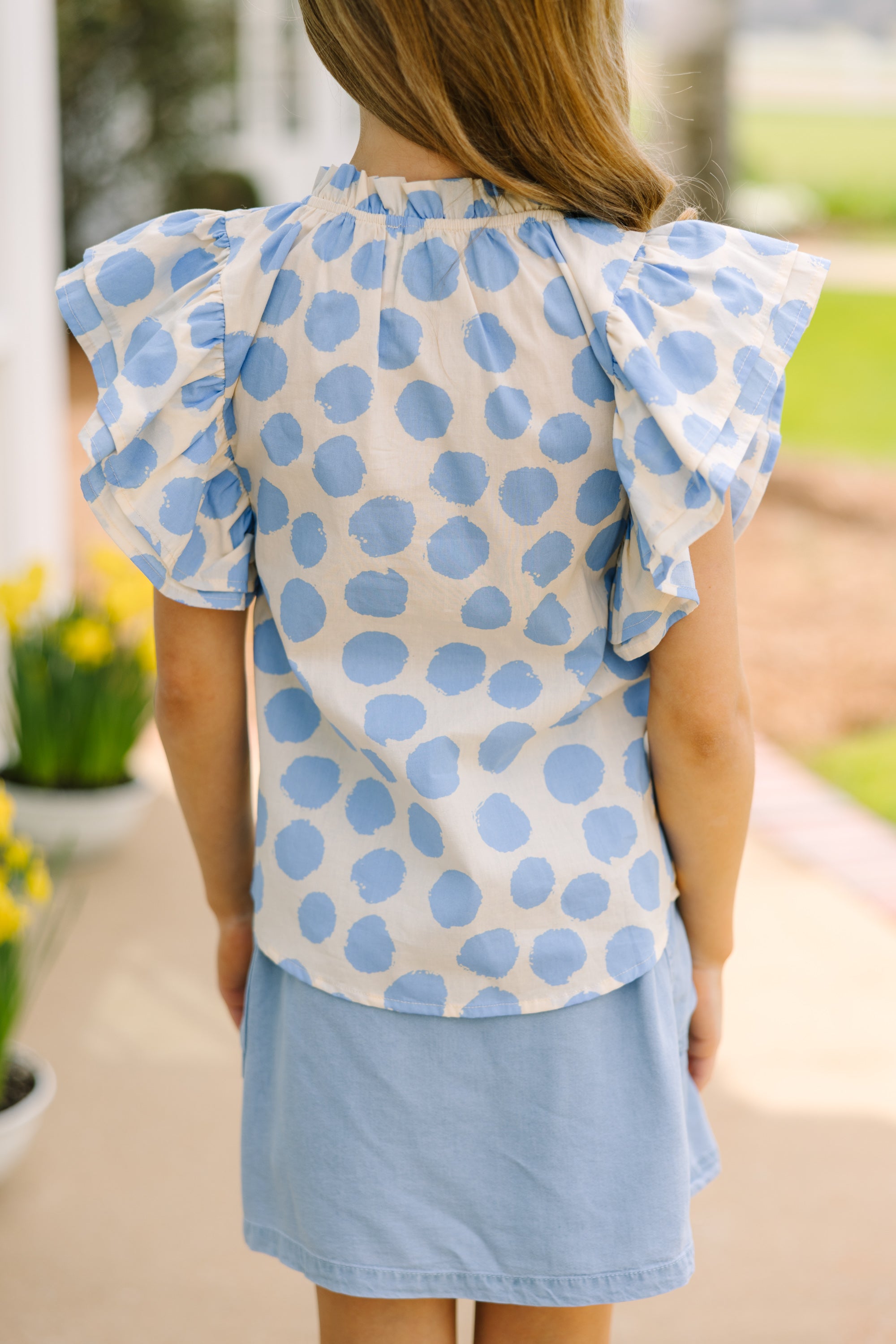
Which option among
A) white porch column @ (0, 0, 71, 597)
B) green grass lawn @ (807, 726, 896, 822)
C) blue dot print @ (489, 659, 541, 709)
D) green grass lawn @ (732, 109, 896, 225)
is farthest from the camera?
green grass lawn @ (732, 109, 896, 225)

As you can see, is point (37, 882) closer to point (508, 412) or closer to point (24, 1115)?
point (24, 1115)

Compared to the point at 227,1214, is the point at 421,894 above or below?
above

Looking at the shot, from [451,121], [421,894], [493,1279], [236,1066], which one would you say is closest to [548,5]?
[451,121]

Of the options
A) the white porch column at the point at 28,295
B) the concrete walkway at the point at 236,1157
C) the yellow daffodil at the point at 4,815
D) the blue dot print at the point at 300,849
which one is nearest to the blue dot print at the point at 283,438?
the blue dot print at the point at 300,849

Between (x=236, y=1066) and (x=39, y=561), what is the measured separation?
4.67 feet

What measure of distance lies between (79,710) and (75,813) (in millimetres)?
254

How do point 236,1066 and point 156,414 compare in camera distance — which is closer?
point 156,414

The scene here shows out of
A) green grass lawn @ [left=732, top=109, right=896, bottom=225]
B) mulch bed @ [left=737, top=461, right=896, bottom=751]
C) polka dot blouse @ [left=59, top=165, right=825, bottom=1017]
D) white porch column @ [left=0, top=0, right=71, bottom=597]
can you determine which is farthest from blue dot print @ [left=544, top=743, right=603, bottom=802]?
green grass lawn @ [left=732, top=109, right=896, bottom=225]

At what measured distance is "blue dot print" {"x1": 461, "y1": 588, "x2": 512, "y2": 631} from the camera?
1.05 meters

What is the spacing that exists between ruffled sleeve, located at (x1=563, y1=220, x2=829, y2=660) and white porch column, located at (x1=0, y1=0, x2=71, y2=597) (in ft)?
9.20

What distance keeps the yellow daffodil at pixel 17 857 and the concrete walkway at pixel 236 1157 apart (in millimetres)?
569

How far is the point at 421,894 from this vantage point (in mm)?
1110

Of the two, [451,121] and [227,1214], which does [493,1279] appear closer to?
[451,121]

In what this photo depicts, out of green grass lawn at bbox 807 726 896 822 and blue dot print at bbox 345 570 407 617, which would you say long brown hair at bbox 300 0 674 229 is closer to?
blue dot print at bbox 345 570 407 617
